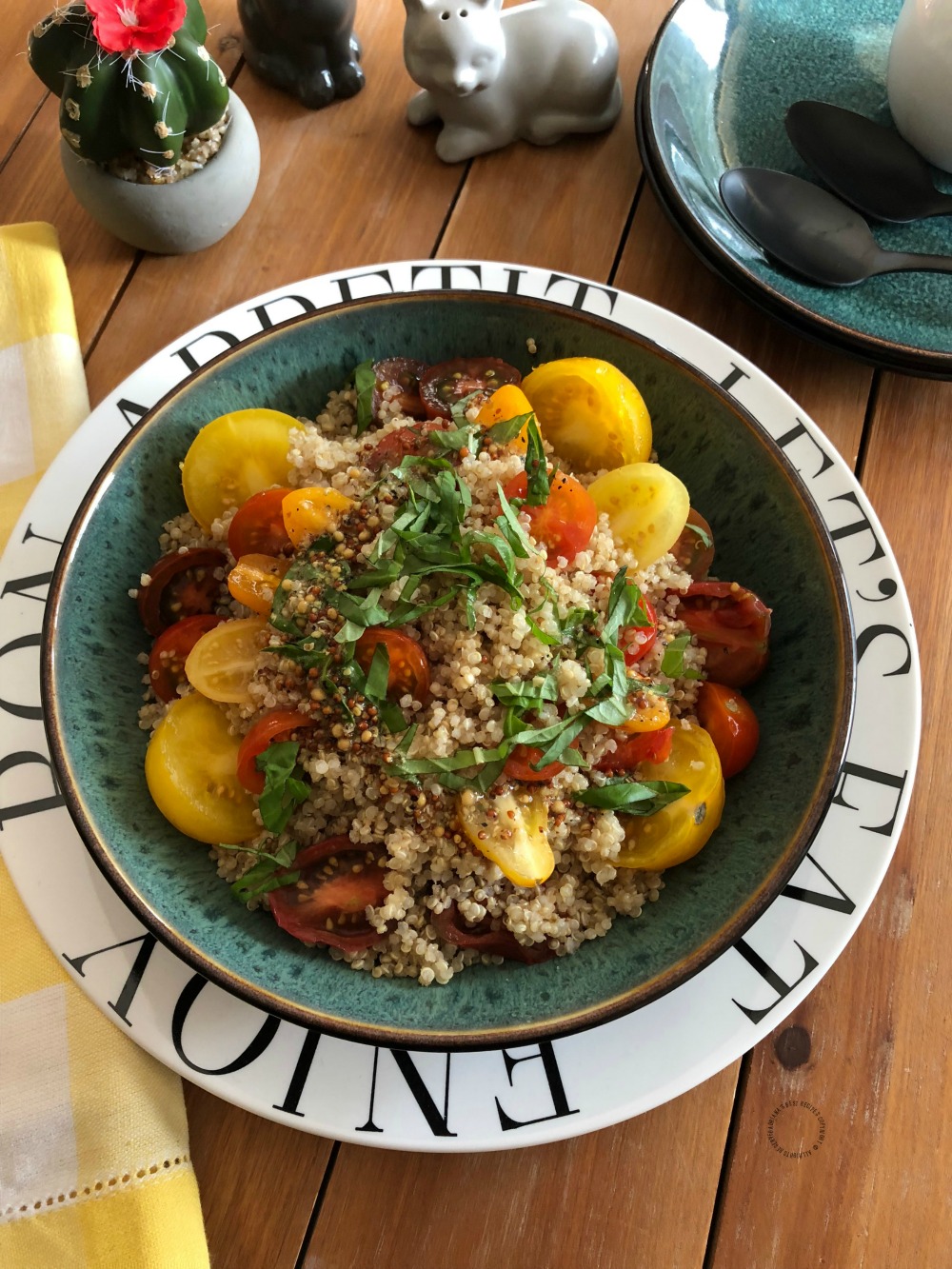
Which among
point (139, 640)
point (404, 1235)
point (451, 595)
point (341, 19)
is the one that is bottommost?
point (404, 1235)

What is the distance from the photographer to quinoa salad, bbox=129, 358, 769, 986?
105 cm

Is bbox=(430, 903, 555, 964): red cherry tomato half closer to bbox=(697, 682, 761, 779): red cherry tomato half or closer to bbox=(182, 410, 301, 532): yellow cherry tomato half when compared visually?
bbox=(697, 682, 761, 779): red cherry tomato half

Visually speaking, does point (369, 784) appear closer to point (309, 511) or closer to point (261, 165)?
point (309, 511)

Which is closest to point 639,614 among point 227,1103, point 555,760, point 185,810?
point 555,760

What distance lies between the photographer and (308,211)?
1.73 meters

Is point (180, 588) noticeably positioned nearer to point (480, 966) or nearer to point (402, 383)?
point (402, 383)

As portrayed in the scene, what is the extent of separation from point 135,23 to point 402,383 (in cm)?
66

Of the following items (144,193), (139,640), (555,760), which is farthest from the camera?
→ (144,193)

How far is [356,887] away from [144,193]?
1.20 m

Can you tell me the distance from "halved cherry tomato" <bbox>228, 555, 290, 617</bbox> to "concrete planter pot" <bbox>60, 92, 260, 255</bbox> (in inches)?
30.7

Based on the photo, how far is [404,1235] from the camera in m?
1.11

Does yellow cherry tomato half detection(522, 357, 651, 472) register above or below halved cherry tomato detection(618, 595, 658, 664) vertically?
above

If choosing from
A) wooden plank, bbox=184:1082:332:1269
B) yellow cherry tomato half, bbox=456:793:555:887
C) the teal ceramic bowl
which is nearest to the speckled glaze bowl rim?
the teal ceramic bowl

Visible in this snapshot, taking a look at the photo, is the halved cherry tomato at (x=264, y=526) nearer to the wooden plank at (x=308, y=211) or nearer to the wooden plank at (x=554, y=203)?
the wooden plank at (x=308, y=211)
